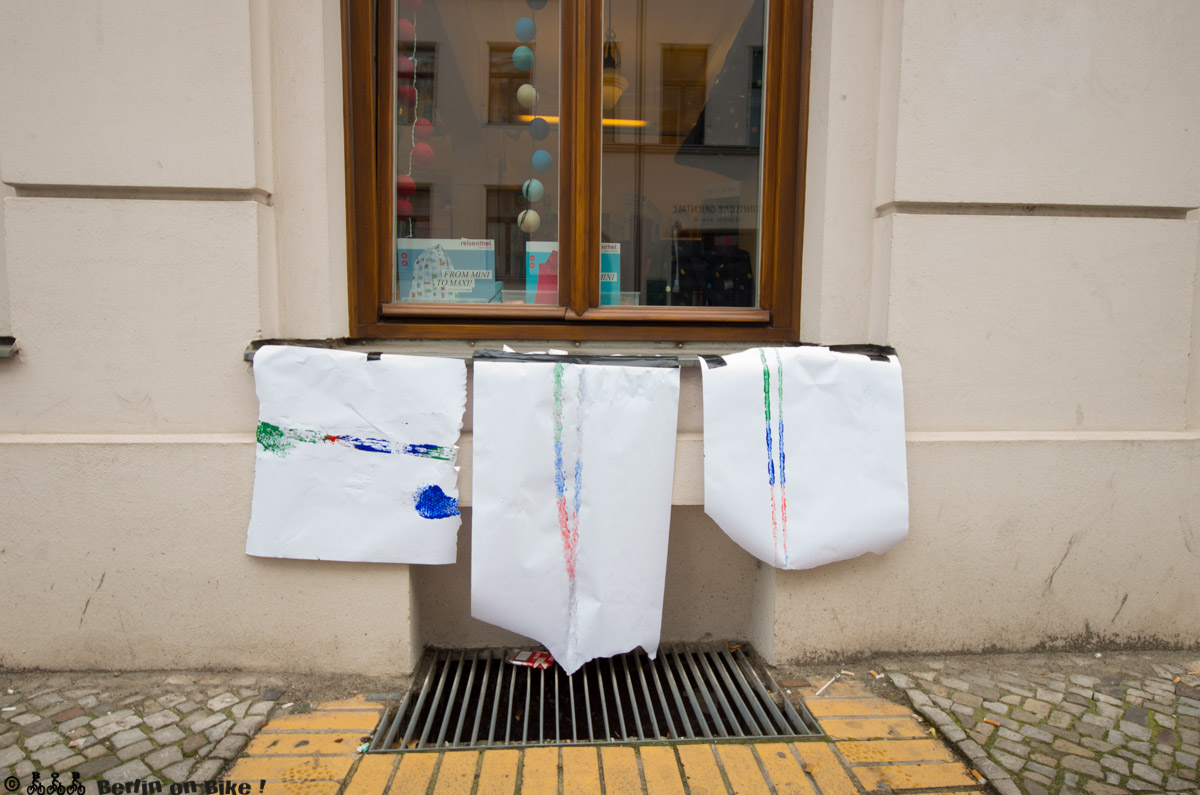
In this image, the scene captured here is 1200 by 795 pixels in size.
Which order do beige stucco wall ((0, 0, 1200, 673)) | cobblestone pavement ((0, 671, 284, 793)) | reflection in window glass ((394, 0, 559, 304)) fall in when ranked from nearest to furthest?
cobblestone pavement ((0, 671, 284, 793)) → beige stucco wall ((0, 0, 1200, 673)) → reflection in window glass ((394, 0, 559, 304))

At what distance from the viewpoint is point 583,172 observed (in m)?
3.14

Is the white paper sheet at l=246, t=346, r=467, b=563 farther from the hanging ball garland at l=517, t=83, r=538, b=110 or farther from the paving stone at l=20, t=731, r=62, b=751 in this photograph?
the hanging ball garland at l=517, t=83, r=538, b=110

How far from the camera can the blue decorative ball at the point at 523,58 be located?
3.30 meters

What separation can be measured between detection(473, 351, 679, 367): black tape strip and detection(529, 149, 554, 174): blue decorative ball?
102cm

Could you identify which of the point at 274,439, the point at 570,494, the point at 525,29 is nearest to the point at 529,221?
the point at 525,29

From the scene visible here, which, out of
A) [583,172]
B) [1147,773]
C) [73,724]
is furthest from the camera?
[583,172]

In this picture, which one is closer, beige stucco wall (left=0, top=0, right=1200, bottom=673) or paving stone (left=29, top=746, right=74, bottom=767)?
paving stone (left=29, top=746, right=74, bottom=767)

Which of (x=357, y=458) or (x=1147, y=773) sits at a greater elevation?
(x=357, y=458)

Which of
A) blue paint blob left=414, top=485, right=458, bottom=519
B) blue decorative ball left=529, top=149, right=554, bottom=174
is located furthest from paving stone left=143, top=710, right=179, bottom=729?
blue decorative ball left=529, top=149, right=554, bottom=174

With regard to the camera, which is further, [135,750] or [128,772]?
[135,750]

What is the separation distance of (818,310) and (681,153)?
1.04 m

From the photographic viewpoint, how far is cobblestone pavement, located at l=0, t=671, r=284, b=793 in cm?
228

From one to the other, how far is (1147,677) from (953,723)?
1.03m

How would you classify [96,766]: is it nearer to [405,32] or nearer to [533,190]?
[533,190]
